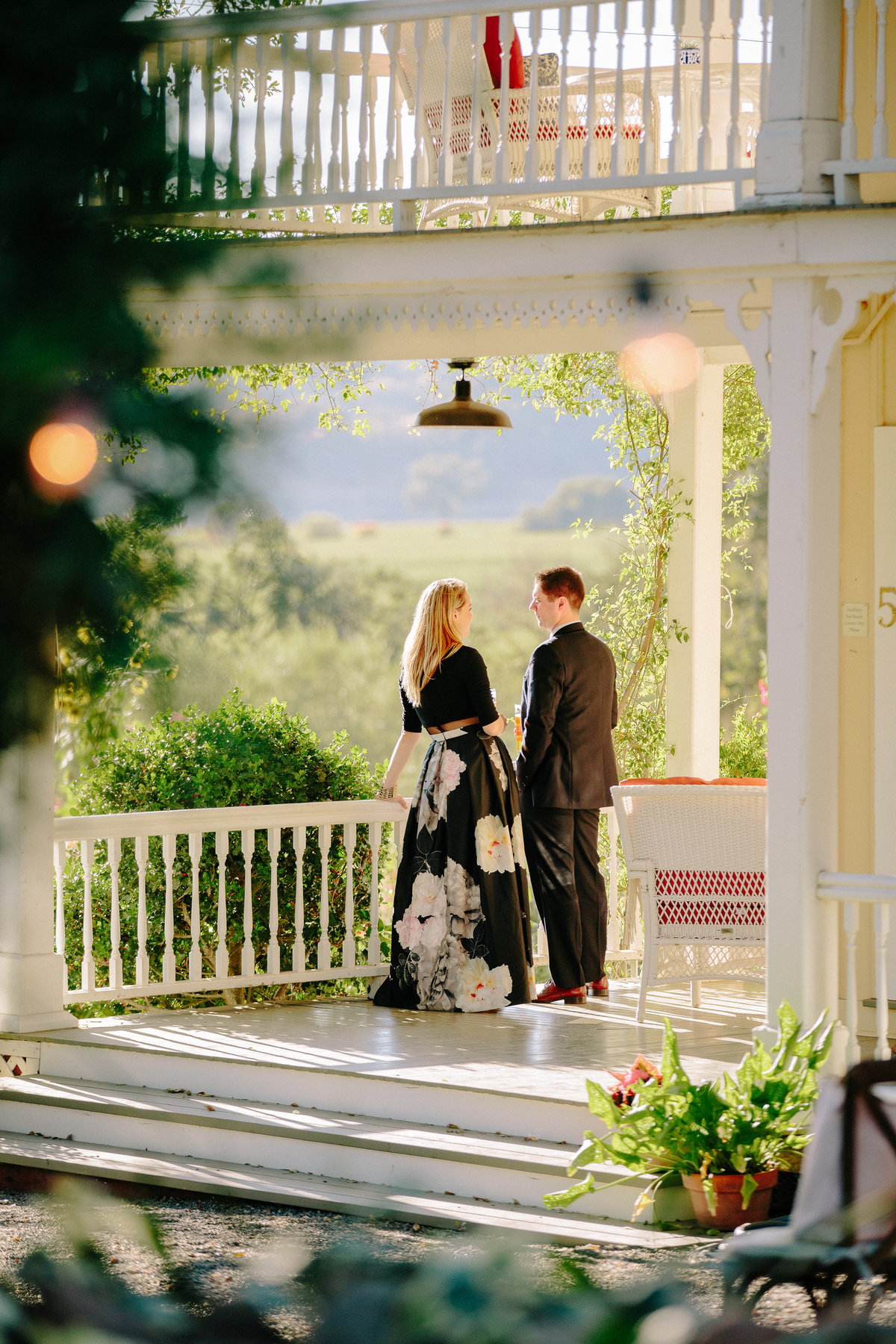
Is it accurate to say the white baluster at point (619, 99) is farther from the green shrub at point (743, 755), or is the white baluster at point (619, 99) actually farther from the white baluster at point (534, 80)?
the green shrub at point (743, 755)

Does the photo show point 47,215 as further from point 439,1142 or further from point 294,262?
point 439,1142

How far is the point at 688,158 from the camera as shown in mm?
7762

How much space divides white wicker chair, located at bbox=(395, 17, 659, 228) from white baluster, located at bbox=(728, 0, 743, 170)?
0.72 meters

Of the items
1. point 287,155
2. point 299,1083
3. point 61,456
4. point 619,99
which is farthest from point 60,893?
point 287,155

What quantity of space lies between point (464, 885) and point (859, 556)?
2208 millimetres

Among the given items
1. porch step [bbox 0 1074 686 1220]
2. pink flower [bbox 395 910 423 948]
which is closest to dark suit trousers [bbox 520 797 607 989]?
pink flower [bbox 395 910 423 948]

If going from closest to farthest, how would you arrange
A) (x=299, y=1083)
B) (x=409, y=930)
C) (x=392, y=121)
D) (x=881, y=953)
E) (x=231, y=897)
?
(x=881, y=953)
(x=392, y=121)
(x=299, y=1083)
(x=409, y=930)
(x=231, y=897)

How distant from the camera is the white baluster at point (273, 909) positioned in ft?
23.4

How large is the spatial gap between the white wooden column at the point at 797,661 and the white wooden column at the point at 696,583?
301 centimetres

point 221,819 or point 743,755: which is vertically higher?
point 743,755

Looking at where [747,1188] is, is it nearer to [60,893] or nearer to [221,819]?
[221,819]

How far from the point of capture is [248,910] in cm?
709

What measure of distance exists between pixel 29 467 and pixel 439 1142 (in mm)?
4614

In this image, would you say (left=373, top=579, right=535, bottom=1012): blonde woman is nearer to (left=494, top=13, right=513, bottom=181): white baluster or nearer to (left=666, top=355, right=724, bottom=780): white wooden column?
(left=666, top=355, right=724, bottom=780): white wooden column
